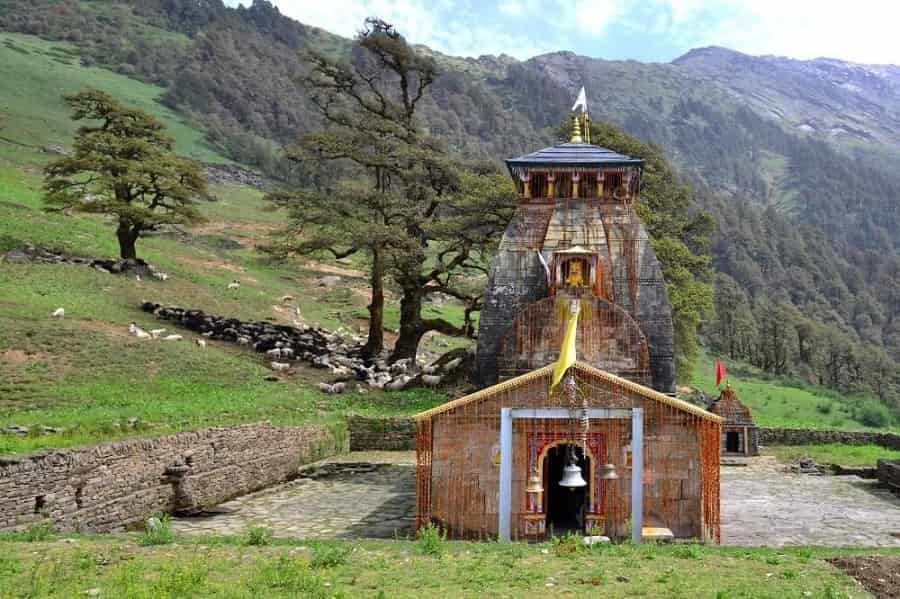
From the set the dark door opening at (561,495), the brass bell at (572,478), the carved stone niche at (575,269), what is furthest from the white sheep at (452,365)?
the brass bell at (572,478)

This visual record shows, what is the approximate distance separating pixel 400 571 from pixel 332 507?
814cm

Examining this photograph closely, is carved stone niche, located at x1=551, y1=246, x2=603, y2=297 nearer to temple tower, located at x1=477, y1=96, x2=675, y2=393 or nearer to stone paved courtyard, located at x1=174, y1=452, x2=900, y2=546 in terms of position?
temple tower, located at x1=477, y1=96, x2=675, y2=393

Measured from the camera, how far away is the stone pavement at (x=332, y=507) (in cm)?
1491

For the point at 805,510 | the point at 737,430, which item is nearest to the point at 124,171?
the point at 737,430

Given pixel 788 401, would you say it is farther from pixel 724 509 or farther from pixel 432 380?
pixel 724 509

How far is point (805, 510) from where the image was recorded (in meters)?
17.4

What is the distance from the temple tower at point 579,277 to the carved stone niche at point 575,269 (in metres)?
0.02

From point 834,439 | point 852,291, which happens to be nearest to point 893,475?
point 834,439

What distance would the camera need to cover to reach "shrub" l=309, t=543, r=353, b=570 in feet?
31.9

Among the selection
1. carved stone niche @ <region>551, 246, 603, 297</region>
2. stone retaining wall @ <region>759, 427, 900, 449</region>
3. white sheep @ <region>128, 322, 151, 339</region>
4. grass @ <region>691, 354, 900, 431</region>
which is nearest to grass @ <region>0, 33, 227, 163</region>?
white sheep @ <region>128, 322, 151, 339</region>

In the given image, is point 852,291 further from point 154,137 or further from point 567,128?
point 154,137

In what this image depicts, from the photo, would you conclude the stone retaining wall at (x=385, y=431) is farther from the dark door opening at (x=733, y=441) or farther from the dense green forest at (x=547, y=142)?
the dense green forest at (x=547, y=142)

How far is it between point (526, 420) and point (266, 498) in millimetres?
7780

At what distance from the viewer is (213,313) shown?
113ft
